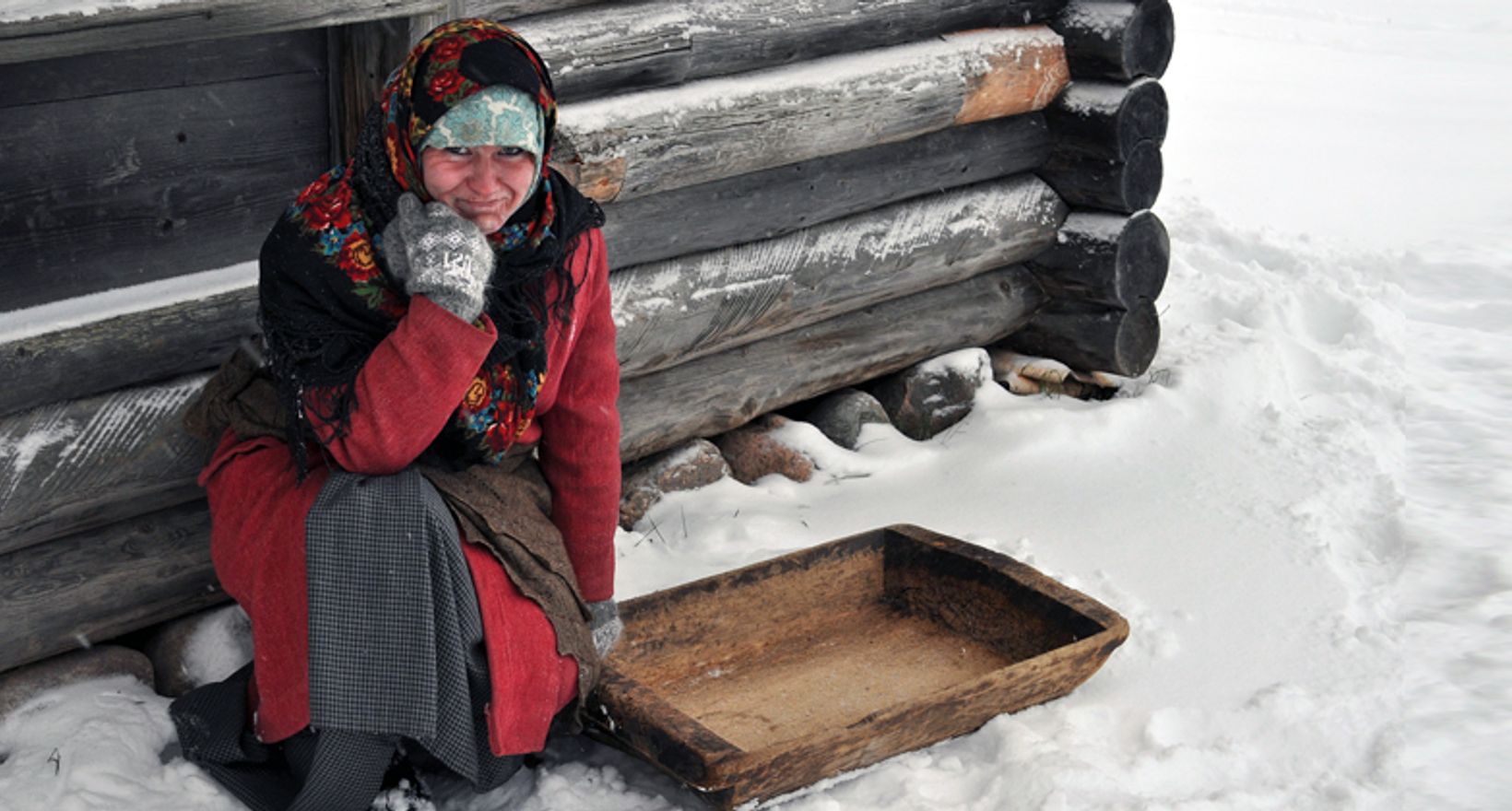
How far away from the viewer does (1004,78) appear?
4.57 metres

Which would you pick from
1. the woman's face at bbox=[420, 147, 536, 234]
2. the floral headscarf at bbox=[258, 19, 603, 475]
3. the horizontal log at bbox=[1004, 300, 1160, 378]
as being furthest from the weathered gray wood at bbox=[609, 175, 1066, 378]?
the woman's face at bbox=[420, 147, 536, 234]

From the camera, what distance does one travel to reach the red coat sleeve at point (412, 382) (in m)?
2.51

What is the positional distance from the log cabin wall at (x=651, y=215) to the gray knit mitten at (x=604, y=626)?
2.82ft

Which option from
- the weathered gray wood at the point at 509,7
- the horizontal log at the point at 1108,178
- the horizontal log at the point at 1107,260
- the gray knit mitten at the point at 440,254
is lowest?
the horizontal log at the point at 1107,260

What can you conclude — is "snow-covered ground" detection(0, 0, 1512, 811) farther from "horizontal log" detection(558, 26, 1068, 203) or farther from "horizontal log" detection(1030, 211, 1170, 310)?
"horizontal log" detection(558, 26, 1068, 203)

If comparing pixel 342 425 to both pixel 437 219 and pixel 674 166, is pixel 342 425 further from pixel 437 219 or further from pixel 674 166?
pixel 674 166

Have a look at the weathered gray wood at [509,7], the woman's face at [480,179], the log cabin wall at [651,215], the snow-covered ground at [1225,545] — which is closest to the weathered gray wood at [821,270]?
the log cabin wall at [651,215]

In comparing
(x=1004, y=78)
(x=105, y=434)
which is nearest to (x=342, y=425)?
(x=105, y=434)

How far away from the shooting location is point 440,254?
249 cm

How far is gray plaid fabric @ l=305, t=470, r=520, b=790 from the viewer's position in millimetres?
2543

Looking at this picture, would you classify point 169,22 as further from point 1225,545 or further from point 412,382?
point 1225,545

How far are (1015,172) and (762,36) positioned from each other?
1.25 meters

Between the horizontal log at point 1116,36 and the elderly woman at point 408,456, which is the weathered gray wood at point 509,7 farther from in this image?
the horizontal log at point 1116,36

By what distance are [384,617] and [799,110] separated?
1.97m
